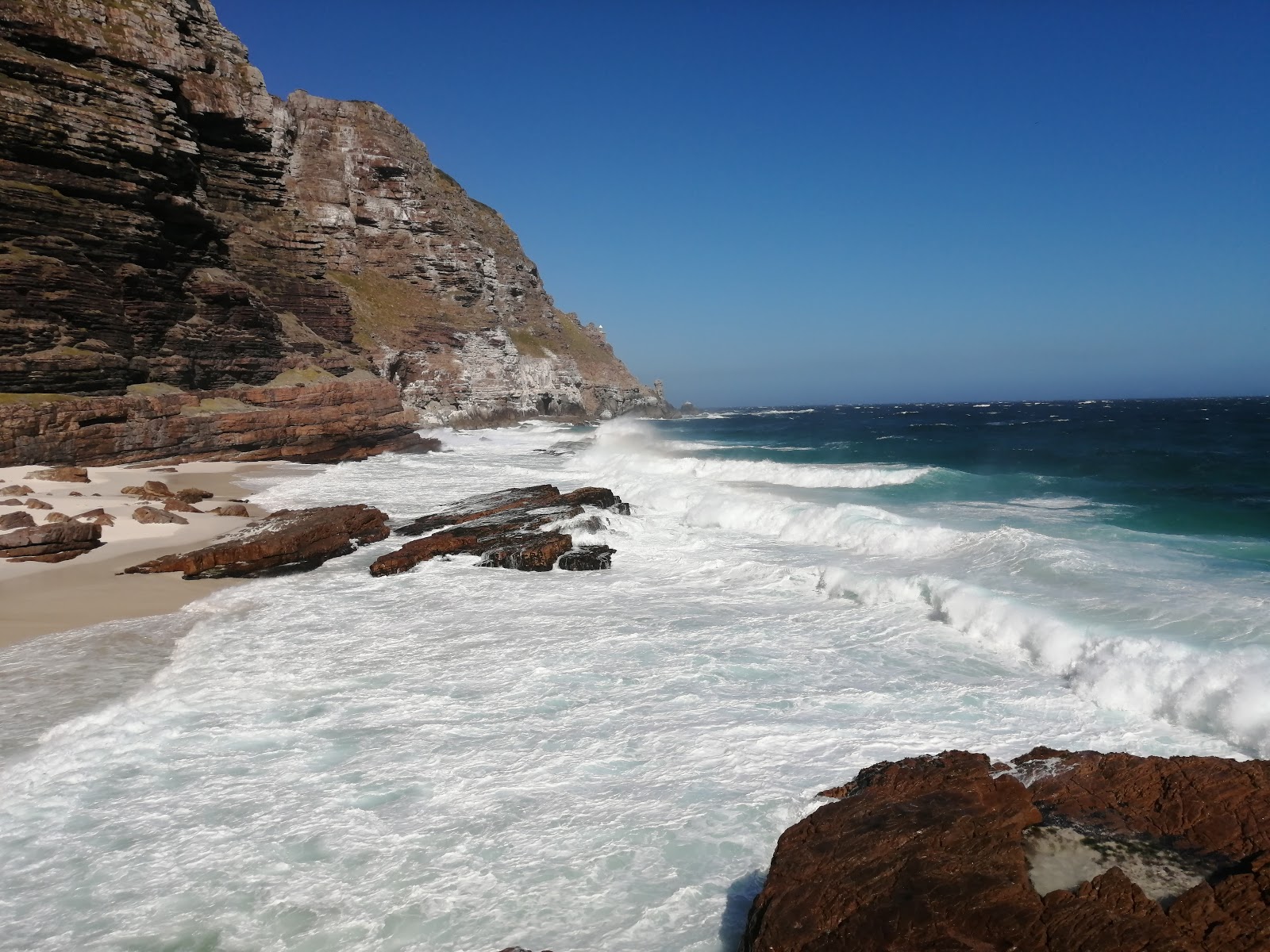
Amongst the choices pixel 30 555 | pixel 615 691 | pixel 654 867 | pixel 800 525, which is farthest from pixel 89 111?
pixel 654 867

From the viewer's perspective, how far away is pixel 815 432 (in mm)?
72125

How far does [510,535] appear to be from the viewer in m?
14.3

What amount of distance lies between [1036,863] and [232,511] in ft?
57.8

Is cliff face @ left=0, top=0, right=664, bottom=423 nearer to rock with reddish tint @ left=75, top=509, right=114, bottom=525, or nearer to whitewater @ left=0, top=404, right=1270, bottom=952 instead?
rock with reddish tint @ left=75, top=509, right=114, bottom=525

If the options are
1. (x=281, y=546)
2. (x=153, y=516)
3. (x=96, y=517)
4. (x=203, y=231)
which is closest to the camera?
(x=281, y=546)

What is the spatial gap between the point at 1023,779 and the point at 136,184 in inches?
1341

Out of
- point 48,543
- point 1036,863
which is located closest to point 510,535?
point 48,543

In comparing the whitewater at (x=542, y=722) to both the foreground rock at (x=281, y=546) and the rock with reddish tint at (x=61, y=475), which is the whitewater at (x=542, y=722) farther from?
the rock with reddish tint at (x=61, y=475)

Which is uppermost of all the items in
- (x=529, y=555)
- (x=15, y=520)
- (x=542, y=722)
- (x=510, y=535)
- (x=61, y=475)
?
(x=61, y=475)

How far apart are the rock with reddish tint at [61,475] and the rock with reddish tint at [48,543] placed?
7.64 m

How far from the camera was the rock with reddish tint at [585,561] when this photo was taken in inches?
511

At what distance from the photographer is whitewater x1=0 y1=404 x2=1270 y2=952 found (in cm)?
436

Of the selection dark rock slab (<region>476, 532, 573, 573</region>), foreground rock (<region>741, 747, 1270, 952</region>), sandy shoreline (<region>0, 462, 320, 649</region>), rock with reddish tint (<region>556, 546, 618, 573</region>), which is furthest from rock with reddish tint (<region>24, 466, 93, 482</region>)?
foreground rock (<region>741, 747, 1270, 952</region>)

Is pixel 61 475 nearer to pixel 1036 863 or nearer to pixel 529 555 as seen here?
pixel 529 555
